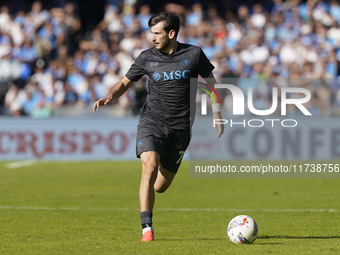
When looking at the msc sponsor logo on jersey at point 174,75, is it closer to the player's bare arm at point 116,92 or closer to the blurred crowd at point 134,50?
the player's bare arm at point 116,92

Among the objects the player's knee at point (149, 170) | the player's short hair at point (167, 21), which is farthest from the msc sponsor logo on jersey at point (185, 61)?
the player's knee at point (149, 170)

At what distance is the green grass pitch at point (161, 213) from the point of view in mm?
6031

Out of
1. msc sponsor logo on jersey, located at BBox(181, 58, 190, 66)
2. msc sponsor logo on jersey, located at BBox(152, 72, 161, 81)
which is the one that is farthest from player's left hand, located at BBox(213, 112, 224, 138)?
msc sponsor logo on jersey, located at BBox(152, 72, 161, 81)

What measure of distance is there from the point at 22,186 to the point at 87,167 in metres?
3.92

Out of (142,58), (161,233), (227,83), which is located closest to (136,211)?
(161,233)

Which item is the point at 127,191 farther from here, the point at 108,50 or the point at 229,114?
the point at 108,50

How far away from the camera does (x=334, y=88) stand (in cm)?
1739

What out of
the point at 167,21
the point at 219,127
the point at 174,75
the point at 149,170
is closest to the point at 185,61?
the point at 174,75

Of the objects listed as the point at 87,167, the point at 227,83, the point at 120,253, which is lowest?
the point at 87,167

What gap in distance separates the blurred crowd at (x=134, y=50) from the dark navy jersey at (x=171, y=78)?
409 inches

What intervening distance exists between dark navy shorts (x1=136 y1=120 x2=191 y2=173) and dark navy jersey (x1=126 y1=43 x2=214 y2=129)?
83mm

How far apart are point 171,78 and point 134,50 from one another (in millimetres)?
14401

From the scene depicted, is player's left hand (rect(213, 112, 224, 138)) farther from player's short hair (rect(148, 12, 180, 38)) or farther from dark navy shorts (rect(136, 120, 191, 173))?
player's short hair (rect(148, 12, 180, 38))

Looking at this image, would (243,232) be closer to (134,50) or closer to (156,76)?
(156,76)
